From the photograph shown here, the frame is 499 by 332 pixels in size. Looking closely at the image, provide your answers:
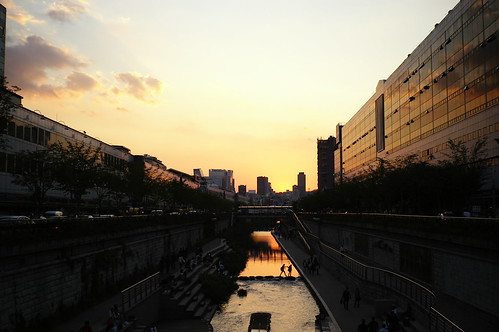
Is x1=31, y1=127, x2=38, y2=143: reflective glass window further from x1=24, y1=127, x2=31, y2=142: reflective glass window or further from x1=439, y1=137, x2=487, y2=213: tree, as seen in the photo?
x1=439, y1=137, x2=487, y2=213: tree

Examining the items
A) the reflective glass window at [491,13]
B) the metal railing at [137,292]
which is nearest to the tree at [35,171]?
the metal railing at [137,292]

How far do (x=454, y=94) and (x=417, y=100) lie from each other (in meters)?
14.9

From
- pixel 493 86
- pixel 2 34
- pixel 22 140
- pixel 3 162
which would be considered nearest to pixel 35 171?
pixel 3 162

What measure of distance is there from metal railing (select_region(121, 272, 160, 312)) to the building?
96.5 feet

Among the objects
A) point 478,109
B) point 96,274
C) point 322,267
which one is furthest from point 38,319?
point 478,109

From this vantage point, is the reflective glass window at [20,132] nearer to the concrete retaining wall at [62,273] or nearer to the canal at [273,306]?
the concrete retaining wall at [62,273]

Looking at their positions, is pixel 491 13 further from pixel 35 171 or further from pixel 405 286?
pixel 35 171

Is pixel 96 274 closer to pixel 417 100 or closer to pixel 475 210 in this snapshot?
pixel 475 210

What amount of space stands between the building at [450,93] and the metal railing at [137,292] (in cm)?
2941

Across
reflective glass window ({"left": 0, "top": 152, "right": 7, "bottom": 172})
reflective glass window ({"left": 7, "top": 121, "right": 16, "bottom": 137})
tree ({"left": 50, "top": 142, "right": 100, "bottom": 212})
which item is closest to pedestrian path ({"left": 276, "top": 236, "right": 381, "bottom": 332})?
tree ({"left": 50, "top": 142, "right": 100, "bottom": 212})

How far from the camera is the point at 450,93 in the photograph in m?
64.8

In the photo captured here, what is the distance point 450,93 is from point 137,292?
52149 millimetres

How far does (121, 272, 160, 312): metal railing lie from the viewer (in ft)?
103

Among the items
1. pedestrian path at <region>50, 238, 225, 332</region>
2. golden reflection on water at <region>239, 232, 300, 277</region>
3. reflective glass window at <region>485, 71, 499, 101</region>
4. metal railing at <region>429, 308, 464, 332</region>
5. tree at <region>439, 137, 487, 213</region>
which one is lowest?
golden reflection on water at <region>239, 232, 300, 277</region>
